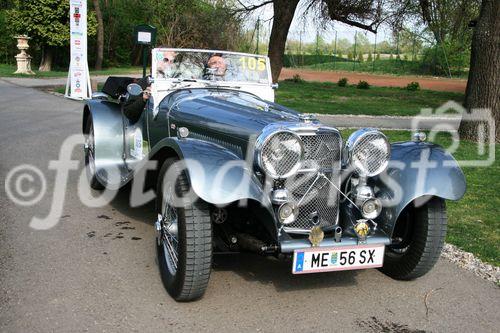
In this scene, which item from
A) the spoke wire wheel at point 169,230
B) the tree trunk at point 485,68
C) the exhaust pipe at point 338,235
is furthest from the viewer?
the tree trunk at point 485,68

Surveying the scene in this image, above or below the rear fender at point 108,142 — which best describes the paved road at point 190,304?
below

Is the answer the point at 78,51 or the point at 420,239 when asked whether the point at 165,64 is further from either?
the point at 78,51

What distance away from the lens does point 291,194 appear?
346cm

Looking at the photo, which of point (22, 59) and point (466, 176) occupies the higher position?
point (22, 59)

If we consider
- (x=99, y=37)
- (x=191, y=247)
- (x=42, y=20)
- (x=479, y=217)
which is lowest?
(x=479, y=217)

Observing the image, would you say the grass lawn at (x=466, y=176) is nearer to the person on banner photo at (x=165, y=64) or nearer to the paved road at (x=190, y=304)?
the paved road at (x=190, y=304)

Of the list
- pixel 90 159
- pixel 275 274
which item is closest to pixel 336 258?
pixel 275 274

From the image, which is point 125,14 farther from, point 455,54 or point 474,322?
point 474,322

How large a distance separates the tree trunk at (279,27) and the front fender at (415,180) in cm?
1420

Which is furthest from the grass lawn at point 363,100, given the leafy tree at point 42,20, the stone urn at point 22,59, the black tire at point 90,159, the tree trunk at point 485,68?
the leafy tree at point 42,20

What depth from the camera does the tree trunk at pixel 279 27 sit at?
17.4m

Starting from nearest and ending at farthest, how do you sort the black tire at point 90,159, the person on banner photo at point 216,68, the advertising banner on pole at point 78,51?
the person on banner photo at point 216,68 < the black tire at point 90,159 < the advertising banner on pole at point 78,51

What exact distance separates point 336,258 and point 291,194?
50cm

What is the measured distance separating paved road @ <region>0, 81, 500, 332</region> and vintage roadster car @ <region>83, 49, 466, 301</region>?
0.70 ft
